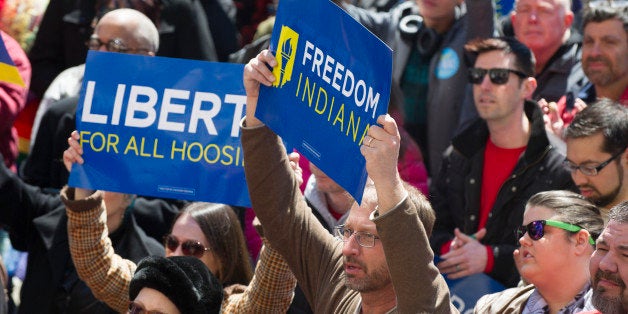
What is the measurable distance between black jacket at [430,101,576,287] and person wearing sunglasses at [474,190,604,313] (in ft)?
4.00

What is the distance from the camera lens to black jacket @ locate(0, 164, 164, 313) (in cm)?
693

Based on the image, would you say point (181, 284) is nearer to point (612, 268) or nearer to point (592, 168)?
point (612, 268)

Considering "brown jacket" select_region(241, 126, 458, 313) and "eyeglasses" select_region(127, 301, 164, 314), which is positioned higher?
"brown jacket" select_region(241, 126, 458, 313)

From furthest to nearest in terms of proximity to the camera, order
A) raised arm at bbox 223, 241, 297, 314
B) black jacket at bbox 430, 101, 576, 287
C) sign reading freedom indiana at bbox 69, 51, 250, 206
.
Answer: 1. black jacket at bbox 430, 101, 576, 287
2. sign reading freedom indiana at bbox 69, 51, 250, 206
3. raised arm at bbox 223, 241, 297, 314

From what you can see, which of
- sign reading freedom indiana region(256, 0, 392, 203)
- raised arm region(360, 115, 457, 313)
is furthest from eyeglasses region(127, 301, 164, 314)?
raised arm region(360, 115, 457, 313)

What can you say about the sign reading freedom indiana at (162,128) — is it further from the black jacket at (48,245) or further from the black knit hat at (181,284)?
the black jacket at (48,245)

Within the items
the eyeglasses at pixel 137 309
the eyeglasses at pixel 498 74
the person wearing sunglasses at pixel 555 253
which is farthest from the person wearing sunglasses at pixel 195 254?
the eyeglasses at pixel 498 74

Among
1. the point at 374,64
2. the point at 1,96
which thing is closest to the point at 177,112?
the point at 374,64

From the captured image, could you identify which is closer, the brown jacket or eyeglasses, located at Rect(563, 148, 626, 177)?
the brown jacket

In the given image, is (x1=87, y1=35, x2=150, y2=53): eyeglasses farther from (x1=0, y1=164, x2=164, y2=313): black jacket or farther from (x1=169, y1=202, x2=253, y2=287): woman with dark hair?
(x1=169, y1=202, x2=253, y2=287): woman with dark hair

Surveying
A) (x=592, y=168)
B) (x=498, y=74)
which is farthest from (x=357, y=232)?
(x=498, y=74)

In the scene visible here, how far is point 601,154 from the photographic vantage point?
6395mm

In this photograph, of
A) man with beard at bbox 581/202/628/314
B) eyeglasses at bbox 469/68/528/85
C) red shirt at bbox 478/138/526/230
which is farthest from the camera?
eyeglasses at bbox 469/68/528/85

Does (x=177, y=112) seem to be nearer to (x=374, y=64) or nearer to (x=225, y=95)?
(x=225, y=95)
